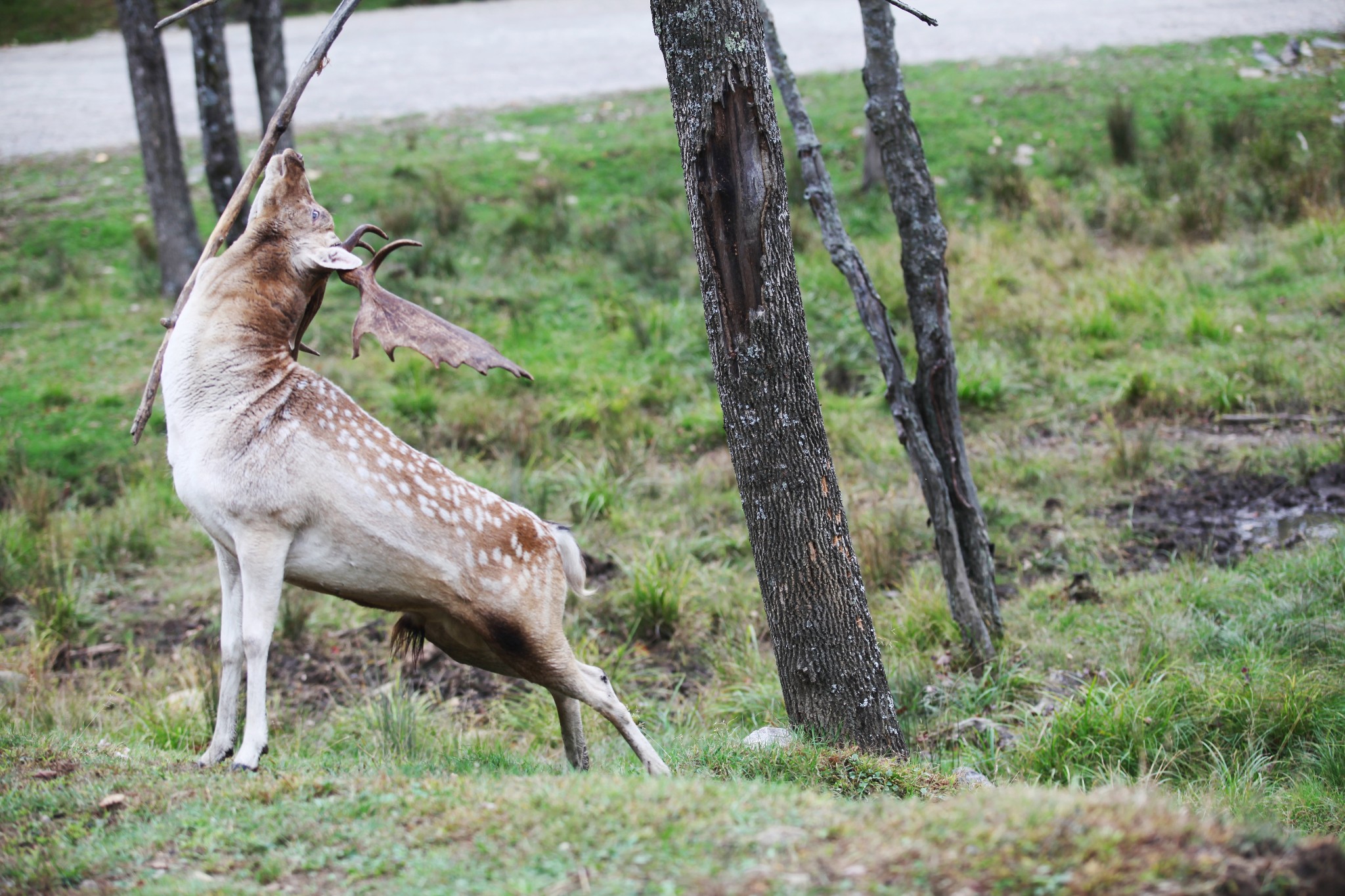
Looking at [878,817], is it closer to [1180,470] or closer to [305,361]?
[1180,470]

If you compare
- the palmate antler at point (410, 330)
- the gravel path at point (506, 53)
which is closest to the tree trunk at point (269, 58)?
the gravel path at point (506, 53)

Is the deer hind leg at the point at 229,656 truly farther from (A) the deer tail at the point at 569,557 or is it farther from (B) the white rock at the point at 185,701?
→ (B) the white rock at the point at 185,701

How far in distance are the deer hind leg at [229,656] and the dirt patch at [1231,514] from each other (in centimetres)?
484

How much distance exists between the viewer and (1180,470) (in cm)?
668

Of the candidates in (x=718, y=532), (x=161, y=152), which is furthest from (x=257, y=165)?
(x=161, y=152)

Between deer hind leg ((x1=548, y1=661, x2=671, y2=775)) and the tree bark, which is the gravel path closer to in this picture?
the tree bark

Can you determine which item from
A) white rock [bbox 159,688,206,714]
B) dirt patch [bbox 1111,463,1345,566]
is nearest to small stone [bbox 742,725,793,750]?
white rock [bbox 159,688,206,714]

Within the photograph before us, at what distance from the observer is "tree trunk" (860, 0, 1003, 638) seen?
5102 millimetres

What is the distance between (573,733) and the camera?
3998 mm

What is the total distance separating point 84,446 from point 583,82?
9.67 m

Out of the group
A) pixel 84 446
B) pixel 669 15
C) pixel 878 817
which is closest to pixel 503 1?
pixel 84 446

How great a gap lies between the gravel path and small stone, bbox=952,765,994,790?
1212cm

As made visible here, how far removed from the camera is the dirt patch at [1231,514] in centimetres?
583

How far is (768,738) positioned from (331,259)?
255 cm
